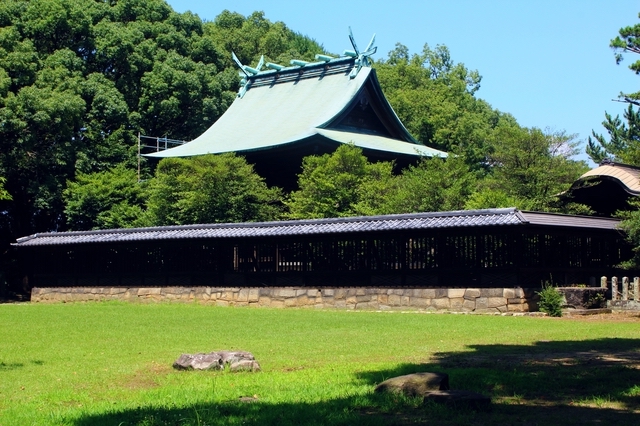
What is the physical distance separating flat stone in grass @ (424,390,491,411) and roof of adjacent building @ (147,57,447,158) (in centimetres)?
2552

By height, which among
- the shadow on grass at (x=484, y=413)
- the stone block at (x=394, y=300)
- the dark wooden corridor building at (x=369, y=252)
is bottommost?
the shadow on grass at (x=484, y=413)

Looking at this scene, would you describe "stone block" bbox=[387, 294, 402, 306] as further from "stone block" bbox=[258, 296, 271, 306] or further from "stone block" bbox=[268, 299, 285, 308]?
"stone block" bbox=[258, 296, 271, 306]

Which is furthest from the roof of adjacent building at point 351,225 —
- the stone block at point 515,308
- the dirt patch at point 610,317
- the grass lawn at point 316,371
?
the grass lawn at point 316,371

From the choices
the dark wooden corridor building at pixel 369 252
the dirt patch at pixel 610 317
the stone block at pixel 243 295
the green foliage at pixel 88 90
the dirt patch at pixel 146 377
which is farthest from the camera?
the green foliage at pixel 88 90

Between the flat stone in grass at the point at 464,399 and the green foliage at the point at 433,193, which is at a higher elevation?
the green foliage at the point at 433,193

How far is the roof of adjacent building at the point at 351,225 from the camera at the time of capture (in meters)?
23.2

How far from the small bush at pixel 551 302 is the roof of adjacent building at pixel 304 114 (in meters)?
Answer: 13.3

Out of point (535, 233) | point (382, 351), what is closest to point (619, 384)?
point (382, 351)

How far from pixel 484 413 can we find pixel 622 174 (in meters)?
21.5

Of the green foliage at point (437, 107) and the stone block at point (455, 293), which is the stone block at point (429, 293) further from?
the green foliage at point (437, 107)

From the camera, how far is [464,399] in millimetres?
8508

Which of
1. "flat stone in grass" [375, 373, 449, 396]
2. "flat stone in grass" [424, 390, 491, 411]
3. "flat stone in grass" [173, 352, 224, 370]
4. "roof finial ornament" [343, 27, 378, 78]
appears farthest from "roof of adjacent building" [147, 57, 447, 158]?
"flat stone in grass" [424, 390, 491, 411]

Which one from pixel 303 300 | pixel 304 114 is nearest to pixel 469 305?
pixel 303 300

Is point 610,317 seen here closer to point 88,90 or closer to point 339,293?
point 339,293
